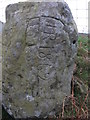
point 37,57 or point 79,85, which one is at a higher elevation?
point 37,57

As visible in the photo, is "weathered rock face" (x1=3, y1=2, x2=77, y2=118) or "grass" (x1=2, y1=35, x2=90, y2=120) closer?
"weathered rock face" (x1=3, y1=2, x2=77, y2=118)

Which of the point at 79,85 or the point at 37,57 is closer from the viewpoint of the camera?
the point at 37,57

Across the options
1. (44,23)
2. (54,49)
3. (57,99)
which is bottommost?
(57,99)

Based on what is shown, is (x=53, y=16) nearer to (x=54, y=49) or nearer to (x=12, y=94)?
(x=54, y=49)

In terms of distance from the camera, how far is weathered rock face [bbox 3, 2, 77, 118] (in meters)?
3.28

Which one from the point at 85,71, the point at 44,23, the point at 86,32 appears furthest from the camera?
the point at 86,32

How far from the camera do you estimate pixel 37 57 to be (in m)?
3.27

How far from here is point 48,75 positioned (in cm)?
332

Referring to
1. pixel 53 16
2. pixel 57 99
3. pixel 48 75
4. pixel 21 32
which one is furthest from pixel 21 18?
pixel 57 99

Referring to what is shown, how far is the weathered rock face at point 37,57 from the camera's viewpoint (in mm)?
3275

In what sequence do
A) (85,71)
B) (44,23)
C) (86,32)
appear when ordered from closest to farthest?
1. (44,23)
2. (85,71)
3. (86,32)

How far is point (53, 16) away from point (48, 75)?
67cm

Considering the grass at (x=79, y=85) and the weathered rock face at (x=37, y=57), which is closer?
the weathered rock face at (x=37, y=57)

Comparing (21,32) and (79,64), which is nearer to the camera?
(21,32)
